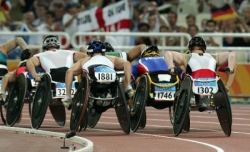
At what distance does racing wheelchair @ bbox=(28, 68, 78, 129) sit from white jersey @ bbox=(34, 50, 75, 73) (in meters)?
0.14

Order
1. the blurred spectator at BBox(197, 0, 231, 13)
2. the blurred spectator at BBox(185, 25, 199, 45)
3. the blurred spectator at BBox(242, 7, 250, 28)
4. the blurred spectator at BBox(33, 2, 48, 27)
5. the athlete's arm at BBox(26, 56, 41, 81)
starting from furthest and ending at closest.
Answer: the blurred spectator at BBox(197, 0, 231, 13)
the blurred spectator at BBox(33, 2, 48, 27)
the blurred spectator at BBox(242, 7, 250, 28)
the blurred spectator at BBox(185, 25, 199, 45)
the athlete's arm at BBox(26, 56, 41, 81)

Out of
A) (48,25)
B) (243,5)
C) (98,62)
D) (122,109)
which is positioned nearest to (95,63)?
(98,62)

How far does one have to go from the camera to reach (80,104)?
1806cm

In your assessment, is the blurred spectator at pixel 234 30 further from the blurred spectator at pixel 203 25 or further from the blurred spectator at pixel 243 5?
the blurred spectator at pixel 243 5

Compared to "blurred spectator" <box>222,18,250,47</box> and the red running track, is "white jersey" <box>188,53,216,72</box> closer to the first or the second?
the red running track

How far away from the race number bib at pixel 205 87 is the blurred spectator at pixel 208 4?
11462 mm

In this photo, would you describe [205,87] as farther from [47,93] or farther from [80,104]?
[47,93]

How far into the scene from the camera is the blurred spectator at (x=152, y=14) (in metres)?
29.1

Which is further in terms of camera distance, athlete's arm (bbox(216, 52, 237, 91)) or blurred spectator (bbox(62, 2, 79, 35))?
blurred spectator (bbox(62, 2, 79, 35))

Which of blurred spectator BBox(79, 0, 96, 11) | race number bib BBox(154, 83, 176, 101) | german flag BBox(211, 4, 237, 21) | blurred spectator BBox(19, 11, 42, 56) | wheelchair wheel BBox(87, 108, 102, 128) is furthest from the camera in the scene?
blurred spectator BBox(79, 0, 96, 11)

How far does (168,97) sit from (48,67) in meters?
2.31

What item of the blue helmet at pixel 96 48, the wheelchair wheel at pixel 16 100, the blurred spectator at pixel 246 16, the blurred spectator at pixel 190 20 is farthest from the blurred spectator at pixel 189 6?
the blue helmet at pixel 96 48

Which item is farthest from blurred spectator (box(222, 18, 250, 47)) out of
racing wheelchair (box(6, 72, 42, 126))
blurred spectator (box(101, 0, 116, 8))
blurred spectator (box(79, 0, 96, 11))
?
racing wheelchair (box(6, 72, 42, 126))

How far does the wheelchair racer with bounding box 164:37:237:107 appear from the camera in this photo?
60.4 ft
